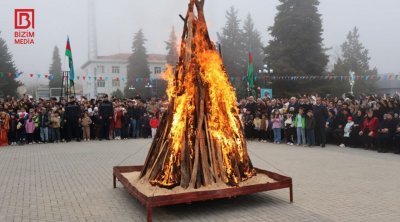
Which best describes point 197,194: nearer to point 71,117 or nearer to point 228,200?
point 228,200

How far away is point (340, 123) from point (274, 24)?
84.1 feet

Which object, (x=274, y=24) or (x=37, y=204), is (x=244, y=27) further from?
(x=37, y=204)

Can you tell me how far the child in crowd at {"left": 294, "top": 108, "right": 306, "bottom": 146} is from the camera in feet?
54.2

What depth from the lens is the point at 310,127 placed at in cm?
1628

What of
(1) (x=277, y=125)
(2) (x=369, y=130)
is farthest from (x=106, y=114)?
(2) (x=369, y=130)

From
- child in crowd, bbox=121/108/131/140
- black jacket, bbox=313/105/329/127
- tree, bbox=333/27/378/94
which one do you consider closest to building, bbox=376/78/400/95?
tree, bbox=333/27/378/94

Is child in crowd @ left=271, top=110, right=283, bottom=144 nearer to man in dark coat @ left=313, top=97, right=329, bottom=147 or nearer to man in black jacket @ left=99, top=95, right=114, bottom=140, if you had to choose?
man in dark coat @ left=313, top=97, right=329, bottom=147

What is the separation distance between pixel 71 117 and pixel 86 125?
83 cm

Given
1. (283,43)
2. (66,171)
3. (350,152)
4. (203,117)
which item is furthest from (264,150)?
(283,43)

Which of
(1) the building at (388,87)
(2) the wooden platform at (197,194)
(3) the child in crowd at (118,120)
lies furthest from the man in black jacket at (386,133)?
(1) the building at (388,87)

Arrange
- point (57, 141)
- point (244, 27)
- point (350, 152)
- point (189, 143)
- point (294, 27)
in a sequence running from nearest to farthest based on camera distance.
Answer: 1. point (189, 143)
2. point (350, 152)
3. point (57, 141)
4. point (294, 27)
5. point (244, 27)

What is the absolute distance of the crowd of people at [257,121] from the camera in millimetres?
14969

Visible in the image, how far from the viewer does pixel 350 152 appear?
14.2 m

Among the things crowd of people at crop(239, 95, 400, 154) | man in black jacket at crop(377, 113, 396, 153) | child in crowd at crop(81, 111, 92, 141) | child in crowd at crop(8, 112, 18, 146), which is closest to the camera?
man in black jacket at crop(377, 113, 396, 153)
